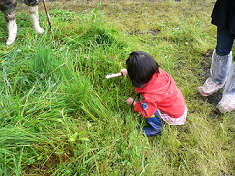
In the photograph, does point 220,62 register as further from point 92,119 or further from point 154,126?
point 92,119

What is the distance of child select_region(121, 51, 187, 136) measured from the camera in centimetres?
158

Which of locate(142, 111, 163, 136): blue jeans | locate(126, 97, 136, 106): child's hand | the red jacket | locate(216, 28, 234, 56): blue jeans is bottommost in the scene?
locate(142, 111, 163, 136): blue jeans

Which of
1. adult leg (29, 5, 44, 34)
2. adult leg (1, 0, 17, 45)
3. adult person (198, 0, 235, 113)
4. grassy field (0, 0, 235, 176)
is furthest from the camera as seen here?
adult leg (29, 5, 44, 34)

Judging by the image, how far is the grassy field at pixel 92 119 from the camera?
1.39 m

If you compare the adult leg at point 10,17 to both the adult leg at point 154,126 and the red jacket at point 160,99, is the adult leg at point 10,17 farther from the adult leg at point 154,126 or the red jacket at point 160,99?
the adult leg at point 154,126

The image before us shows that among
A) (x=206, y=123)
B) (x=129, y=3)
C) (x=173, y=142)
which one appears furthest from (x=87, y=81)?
(x=129, y=3)

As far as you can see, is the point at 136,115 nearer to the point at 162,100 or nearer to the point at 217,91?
the point at 162,100

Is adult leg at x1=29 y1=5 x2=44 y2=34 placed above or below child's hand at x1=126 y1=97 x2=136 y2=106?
above

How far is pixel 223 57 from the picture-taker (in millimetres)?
2027

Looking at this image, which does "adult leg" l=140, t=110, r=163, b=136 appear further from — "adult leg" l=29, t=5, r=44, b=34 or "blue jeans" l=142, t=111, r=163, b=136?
"adult leg" l=29, t=5, r=44, b=34

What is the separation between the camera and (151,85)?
1677 mm

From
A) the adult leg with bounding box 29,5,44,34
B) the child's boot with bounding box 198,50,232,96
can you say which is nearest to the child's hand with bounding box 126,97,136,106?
the child's boot with bounding box 198,50,232,96


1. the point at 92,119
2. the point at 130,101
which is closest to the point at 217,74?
the point at 130,101

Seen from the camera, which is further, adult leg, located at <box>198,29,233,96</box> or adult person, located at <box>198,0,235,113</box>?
adult leg, located at <box>198,29,233,96</box>
